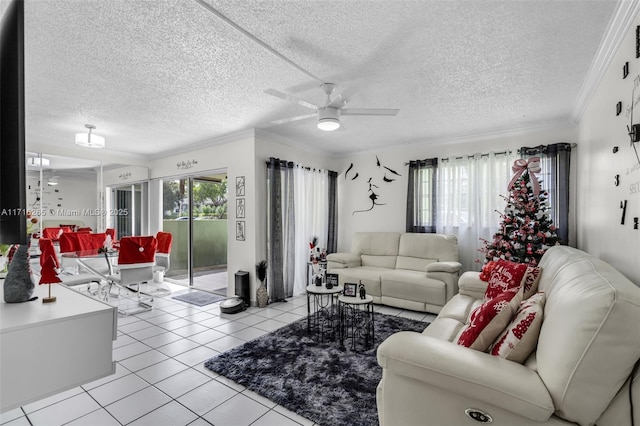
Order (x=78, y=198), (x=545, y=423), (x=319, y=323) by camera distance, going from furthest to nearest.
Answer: (x=78, y=198) < (x=319, y=323) < (x=545, y=423)

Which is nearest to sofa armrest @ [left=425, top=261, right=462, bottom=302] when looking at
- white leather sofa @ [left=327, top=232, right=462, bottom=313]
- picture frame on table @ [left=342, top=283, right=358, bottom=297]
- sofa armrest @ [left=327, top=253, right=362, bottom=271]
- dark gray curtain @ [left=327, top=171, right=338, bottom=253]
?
white leather sofa @ [left=327, top=232, right=462, bottom=313]

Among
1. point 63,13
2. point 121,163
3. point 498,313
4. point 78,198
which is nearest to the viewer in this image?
point 498,313

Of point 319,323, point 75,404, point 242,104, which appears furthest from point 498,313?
point 242,104

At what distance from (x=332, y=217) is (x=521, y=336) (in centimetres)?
447

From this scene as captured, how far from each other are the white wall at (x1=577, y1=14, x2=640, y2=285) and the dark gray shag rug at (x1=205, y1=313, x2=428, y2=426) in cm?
185

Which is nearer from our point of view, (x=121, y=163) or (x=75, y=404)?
(x=75, y=404)

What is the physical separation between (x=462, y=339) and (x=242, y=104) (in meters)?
3.08

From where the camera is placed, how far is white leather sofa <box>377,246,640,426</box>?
1.08 metres

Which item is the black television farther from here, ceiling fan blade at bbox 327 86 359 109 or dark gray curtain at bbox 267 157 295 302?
dark gray curtain at bbox 267 157 295 302

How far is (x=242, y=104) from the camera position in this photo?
11.2ft

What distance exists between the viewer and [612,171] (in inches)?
87.9

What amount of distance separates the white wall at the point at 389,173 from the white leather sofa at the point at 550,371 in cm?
320

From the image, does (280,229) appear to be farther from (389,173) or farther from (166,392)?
(166,392)

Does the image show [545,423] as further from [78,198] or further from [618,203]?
[78,198]
